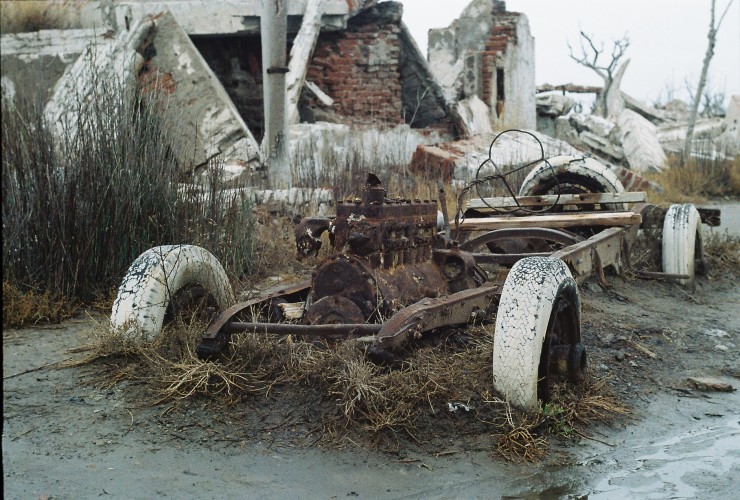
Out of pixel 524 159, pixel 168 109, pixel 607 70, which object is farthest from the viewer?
pixel 607 70

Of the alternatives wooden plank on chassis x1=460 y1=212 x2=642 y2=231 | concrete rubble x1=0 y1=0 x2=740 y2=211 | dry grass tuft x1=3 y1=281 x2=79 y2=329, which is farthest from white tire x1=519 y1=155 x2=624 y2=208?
dry grass tuft x1=3 y1=281 x2=79 y2=329

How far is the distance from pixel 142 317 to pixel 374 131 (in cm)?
1002

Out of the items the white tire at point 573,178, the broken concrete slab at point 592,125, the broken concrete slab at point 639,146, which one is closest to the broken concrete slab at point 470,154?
the white tire at point 573,178

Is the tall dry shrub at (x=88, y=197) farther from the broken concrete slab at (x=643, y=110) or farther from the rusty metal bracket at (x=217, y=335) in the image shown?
the broken concrete slab at (x=643, y=110)

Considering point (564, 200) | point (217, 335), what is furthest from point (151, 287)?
point (564, 200)

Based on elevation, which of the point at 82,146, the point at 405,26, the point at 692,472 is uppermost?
the point at 405,26

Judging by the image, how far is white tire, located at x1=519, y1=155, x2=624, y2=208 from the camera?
287 inches

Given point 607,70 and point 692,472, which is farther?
point 607,70

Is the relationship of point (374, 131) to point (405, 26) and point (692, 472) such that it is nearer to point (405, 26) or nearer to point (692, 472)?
point (405, 26)

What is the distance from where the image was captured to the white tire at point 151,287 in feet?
13.3

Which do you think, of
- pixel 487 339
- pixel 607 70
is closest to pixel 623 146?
pixel 607 70

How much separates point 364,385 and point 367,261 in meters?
0.86

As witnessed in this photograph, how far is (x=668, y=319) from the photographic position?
578 cm

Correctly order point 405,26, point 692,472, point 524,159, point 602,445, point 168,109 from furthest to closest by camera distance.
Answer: point 405,26 < point 524,159 < point 168,109 < point 602,445 < point 692,472
